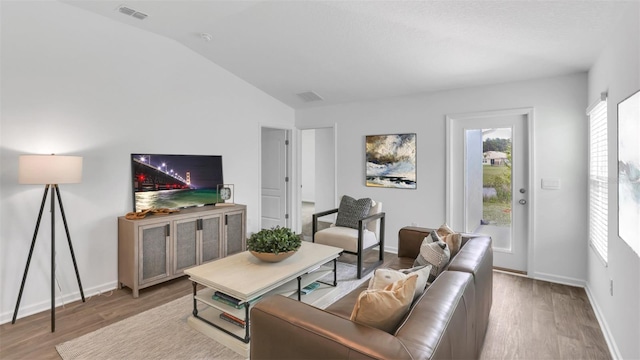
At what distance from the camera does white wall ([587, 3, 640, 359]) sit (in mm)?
1814

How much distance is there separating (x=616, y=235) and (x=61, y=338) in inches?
162

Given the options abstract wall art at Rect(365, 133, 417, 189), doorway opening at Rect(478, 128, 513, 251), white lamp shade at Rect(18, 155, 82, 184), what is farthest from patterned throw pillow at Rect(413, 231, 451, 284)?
white lamp shade at Rect(18, 155, 82, 184)

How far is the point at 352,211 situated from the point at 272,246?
5.64 feet

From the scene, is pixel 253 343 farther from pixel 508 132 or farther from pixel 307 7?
pixel 508 132

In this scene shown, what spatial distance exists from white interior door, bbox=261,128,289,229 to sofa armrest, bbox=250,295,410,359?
14.1 feet

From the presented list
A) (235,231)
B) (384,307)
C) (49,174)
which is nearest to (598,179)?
(384,307)

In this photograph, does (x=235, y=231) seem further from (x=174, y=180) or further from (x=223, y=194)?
(x=174, y=180)

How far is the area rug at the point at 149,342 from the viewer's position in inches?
86.7

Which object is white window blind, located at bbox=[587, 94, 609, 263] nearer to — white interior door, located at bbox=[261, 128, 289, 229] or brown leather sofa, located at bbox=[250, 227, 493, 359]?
brown leather sofa, located at bbox=[250, 227, 493, 359]

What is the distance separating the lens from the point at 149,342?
7.72ft

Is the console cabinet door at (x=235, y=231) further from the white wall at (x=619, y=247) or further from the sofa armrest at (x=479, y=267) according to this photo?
the white wall at (x=619, y=247)

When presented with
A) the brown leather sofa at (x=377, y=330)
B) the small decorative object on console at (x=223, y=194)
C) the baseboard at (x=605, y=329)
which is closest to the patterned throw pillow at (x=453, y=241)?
the brown leather sofa at (x=377, y=330)

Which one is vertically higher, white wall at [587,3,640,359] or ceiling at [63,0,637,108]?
ceiling at [63,0,637,108]

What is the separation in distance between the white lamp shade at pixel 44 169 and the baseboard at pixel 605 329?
428cm
